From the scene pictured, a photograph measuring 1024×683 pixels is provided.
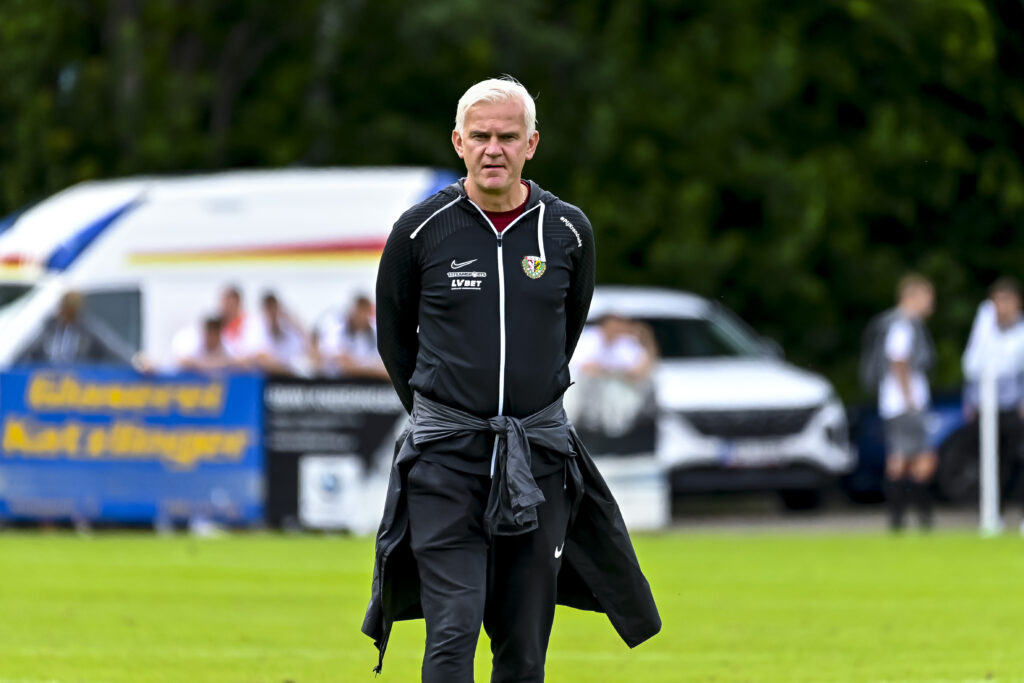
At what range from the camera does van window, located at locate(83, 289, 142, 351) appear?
20375mm

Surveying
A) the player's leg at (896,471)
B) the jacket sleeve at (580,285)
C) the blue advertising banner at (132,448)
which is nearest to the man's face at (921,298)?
the player's leg at (896,471)

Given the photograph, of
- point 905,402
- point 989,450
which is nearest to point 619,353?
point 905,402

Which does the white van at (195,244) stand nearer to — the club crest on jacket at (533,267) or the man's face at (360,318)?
the man's face at (360,318)

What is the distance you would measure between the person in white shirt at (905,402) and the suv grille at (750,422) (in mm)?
1420

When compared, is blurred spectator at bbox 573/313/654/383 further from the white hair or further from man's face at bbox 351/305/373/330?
the white hair

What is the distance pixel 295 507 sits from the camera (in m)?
17.5

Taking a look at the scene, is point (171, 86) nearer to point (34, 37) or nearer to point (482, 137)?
point (34, 37)

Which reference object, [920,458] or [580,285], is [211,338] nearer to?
[920,458]

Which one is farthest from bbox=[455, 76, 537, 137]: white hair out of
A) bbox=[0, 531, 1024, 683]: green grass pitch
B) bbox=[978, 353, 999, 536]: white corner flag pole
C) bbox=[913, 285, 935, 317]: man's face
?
bbox=[978, 353, 999, 536]: white corner flag pole

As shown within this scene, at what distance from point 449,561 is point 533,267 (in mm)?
849

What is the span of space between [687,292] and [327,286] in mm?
5027

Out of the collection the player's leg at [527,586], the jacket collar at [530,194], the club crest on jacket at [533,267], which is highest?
the jacket collar at [530,194]

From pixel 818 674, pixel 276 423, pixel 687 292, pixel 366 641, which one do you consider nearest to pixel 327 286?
pixel 276 423

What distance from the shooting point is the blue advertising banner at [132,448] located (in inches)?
691
